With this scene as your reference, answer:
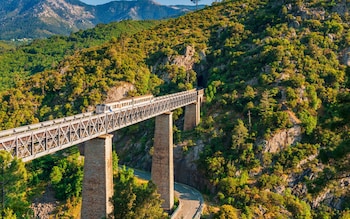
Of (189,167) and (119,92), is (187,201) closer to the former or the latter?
(189,167)

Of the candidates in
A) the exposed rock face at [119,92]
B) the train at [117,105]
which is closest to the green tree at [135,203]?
the train at [117,105]

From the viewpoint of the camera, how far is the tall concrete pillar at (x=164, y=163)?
4784 centimetres

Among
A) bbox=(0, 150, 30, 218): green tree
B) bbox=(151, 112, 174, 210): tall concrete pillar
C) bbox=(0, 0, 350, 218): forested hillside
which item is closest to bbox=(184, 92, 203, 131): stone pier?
bbox=(0, 0, 350, 218): forested hillside

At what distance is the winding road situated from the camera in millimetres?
46188

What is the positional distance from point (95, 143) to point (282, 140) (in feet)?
120

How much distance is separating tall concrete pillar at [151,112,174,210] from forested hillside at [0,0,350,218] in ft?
21.5

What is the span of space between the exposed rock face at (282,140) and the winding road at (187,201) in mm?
14223

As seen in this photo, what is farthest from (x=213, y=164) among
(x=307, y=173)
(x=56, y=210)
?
(x=56, y=210)

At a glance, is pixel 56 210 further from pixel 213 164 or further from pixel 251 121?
pixel 251 121

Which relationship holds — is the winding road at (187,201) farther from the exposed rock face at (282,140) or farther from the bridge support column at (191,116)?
the exposed rock face at (282,140)

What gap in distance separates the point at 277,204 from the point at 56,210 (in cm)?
3105

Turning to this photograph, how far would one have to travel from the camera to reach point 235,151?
58688 millimetres

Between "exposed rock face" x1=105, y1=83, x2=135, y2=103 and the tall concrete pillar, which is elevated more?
"exposed rock face" x1=105, y1=83, x2=135, y2=103

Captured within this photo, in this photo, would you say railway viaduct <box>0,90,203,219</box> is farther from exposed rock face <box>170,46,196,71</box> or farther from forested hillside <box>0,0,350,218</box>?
exposed rock face <box>170,46,196,71</box>
